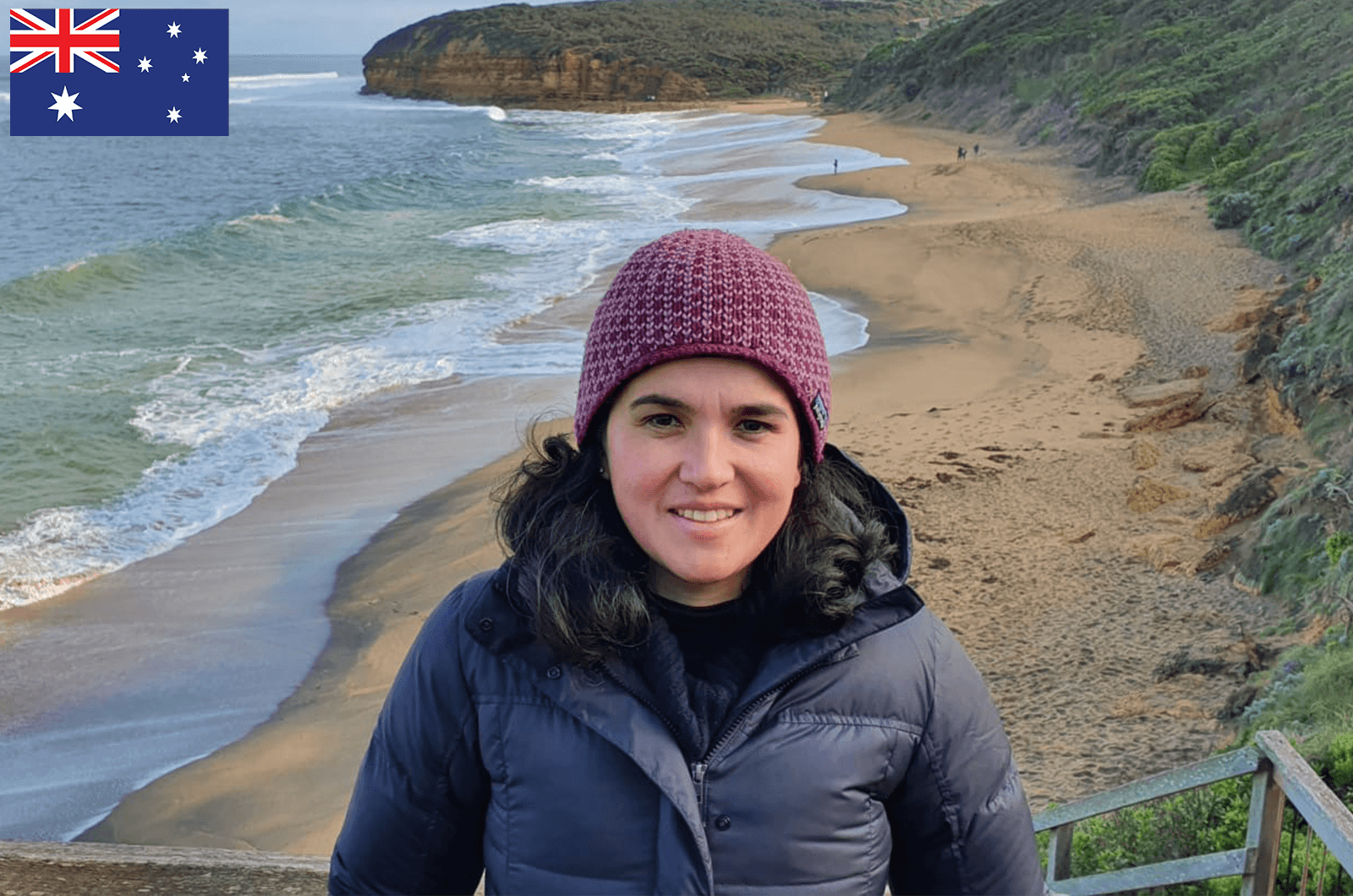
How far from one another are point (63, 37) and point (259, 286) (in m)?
5.69

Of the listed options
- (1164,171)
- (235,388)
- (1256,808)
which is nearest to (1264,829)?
(1256,808)

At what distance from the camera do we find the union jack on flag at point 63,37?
1837 cm

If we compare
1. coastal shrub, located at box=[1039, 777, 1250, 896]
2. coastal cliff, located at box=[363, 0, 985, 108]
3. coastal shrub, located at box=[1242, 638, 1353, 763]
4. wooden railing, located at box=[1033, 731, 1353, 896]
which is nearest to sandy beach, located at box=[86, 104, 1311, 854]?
coastal shrub, located at box=[1242, 638, 1353, 763]

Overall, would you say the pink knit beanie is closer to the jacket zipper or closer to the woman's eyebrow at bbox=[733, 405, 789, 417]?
the woman's eyebrow at bbox=[733, 405, 789, 417]

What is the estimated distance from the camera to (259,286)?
22.7 metres

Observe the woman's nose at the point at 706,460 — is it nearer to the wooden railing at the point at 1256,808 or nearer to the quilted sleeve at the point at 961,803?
the quilted sleeve at the point at 961,803

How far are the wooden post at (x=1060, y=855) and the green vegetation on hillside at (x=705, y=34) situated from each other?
3015 inches

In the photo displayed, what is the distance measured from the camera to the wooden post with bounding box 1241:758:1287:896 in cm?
243

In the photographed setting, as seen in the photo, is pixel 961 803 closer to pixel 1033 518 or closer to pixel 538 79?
pixel 1033 518

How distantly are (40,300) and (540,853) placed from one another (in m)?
23.0

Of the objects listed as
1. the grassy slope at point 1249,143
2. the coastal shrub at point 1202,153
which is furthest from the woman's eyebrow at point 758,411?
the coastal shrub at point 1202,153

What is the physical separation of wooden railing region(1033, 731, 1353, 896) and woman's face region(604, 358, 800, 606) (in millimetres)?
1142

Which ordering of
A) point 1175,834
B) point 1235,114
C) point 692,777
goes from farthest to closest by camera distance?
point 1235,114
point 1175,834
point 692,777

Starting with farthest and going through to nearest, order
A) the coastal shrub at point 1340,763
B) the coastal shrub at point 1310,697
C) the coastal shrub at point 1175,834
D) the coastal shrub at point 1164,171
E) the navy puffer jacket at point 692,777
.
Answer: the coastal shrub at point 1164,171 → the coastal shrub at point 1310,697 → the coastal shrub at point 1175,834 → the coastal shrub at point 1340,763 → the navy puffer jacket at point 692,777
